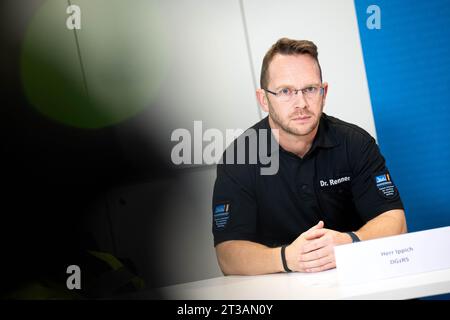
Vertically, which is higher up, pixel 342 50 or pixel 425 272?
pixel 342 50

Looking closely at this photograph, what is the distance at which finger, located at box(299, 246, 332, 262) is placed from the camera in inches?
54.7

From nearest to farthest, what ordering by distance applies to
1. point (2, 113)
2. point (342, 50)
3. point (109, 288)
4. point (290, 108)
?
point (109, 288) < point (290, 108) < point (2, 113) < point (342, 50)

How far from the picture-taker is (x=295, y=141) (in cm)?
201

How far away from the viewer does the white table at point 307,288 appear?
110cm

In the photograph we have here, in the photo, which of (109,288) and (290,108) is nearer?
(109,288)

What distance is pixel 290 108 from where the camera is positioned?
196 centimetres

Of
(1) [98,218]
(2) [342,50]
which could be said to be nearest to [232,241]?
(1) [98,218]

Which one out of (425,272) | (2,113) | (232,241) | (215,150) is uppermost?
(2,113)

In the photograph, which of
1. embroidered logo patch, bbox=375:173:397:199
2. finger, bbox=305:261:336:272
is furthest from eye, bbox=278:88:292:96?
finger, bbox=305:261:336:272

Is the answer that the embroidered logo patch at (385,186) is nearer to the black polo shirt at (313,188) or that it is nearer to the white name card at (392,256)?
the black polo shirt at (313,188)

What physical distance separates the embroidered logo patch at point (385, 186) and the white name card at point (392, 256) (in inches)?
20.5

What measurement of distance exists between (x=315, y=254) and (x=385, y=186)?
56cm

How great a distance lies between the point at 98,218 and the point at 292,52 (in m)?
1.16

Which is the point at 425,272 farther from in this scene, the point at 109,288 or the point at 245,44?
the point at 245,44
